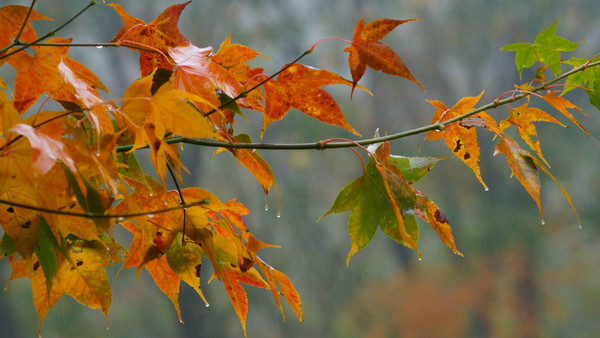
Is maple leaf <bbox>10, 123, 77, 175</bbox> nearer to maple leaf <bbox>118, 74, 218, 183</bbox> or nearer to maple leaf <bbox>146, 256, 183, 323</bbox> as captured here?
maple leaf <bbox>118, 74, 218, 183</bbox>

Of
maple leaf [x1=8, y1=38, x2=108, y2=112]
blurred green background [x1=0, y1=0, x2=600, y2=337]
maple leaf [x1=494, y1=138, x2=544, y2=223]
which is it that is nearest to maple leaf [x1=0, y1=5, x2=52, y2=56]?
maple leaf [x1=8, y1=38, x2=108, y2=112]

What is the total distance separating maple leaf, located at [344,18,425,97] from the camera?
25cm

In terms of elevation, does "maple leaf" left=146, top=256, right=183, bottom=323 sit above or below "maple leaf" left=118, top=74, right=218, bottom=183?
below

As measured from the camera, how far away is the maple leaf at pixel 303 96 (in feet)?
0.90

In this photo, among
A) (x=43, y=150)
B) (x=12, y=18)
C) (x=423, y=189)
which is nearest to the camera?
(x=43, y=150)

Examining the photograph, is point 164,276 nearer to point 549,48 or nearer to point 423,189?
point 549,48

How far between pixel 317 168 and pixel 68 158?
398 centimetres

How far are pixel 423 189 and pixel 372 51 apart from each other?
12.3ft

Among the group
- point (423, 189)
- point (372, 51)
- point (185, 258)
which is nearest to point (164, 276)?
point (185, 258)

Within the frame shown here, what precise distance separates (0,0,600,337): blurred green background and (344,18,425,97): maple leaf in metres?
3.57

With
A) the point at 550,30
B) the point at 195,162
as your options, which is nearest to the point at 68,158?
the point at 550,30

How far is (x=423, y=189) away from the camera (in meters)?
3.94

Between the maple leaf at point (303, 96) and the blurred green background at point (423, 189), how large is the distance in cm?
355

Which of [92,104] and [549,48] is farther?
[549,48]
